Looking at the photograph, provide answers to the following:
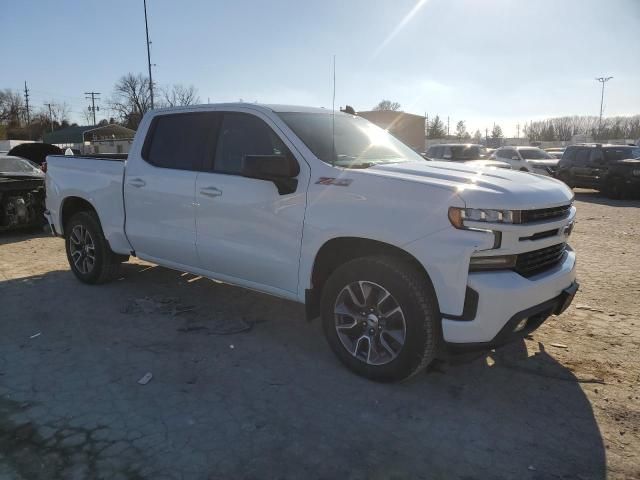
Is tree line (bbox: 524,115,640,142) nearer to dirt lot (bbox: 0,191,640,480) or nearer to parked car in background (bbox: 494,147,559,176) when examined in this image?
parked car in background (bbox: 494,147,559,176)

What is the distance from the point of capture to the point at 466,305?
2990 millimetres

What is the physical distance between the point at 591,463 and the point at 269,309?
3.15 m

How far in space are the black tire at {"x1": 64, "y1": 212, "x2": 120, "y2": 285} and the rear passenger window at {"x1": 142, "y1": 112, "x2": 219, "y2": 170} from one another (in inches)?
48.3

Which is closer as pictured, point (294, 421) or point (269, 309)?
point (294, 421)

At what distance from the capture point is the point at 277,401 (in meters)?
3.30

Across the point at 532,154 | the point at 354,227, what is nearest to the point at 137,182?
the point at 354,227

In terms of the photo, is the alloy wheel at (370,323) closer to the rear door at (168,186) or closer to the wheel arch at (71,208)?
the rear door at (168,186)

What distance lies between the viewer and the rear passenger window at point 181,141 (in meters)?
4.52

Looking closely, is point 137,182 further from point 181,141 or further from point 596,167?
point 596,167

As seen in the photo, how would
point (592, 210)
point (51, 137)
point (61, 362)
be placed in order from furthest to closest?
1. point (51, 137)
2. point (592, 210)
3. point (61, 362)

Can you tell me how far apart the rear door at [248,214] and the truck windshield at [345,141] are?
0.20 metres

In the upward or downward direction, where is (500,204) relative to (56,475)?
upward

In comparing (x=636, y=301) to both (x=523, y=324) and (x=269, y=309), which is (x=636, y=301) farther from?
(x=269, y=309)

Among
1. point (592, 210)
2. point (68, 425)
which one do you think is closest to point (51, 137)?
point (592, 210)
